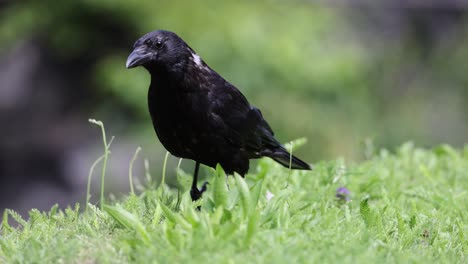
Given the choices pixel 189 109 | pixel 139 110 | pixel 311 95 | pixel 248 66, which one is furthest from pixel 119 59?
pixel 189 109

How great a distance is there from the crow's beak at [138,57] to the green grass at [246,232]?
2.27 feet

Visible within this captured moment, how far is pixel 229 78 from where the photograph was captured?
8.38 meters

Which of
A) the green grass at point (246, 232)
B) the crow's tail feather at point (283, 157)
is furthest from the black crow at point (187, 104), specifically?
the crow's tail feather at point (283, 157)

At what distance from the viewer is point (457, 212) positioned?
167 inches

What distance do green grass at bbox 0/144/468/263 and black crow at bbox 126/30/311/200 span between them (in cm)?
25

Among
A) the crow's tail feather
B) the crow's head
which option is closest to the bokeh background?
the crow's tail feather

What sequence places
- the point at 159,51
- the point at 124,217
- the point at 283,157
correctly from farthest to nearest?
the point at 283,157
the point at 159,51
the point at 124,217

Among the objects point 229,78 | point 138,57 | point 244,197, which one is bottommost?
point 244,197

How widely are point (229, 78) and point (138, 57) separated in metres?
4.56

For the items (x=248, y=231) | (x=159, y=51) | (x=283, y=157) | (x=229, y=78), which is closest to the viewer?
(x=248, y=231)

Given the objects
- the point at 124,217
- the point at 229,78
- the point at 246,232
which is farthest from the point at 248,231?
the point at 229,78

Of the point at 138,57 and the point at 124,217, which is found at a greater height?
the point at 138,57

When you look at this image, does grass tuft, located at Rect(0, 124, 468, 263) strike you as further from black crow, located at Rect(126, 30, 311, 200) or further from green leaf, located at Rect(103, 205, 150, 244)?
black crow, located at Rect(126, 30, 311, 200)

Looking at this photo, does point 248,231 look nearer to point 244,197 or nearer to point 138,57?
point 244,197
